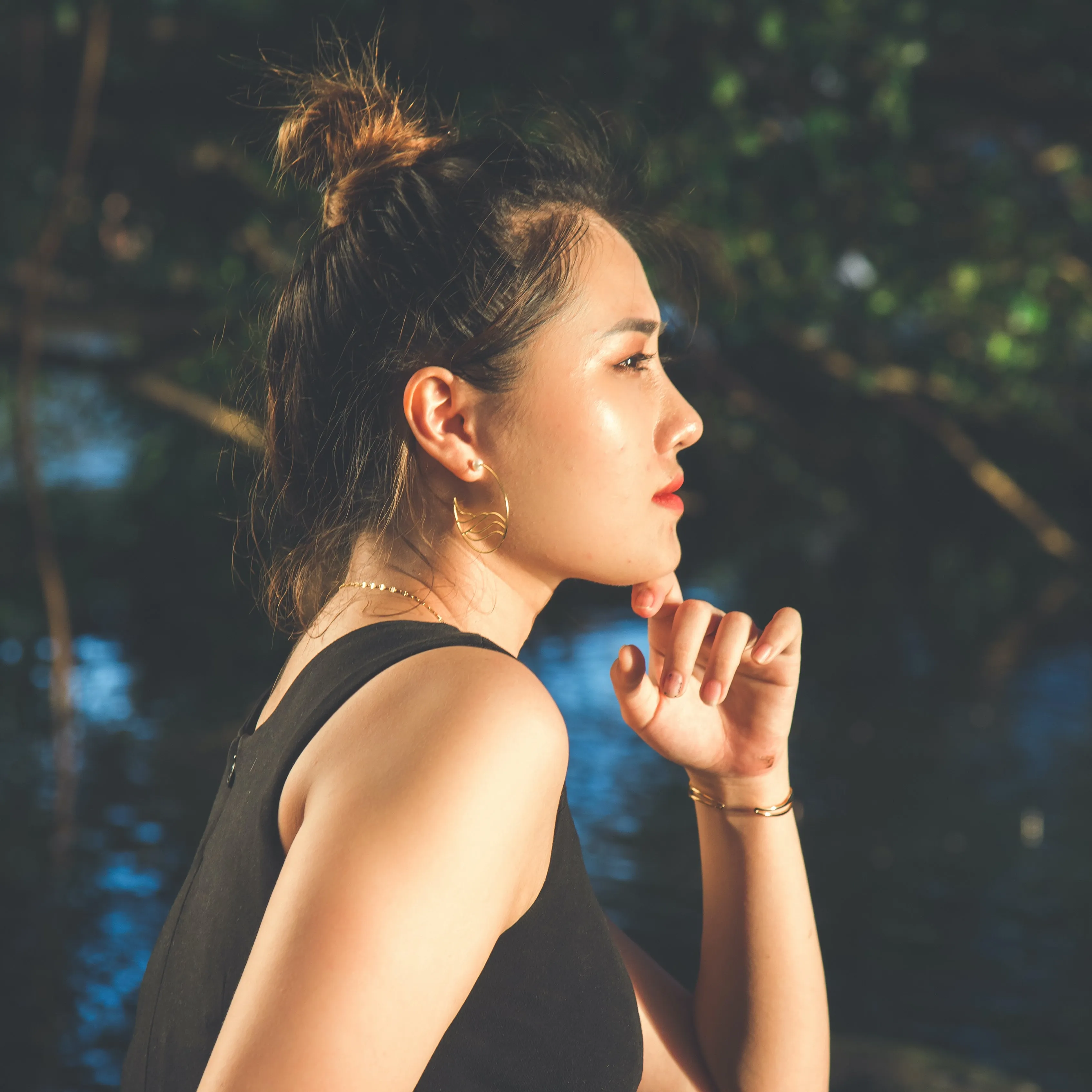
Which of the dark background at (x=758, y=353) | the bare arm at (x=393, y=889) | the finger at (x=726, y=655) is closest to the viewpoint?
the bare arm at (x=393, y=889)

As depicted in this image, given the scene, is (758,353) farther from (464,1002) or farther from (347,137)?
(464,1002)

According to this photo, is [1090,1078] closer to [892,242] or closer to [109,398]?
[892,242]

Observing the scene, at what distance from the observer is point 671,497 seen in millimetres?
1353

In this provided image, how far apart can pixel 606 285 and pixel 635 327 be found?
0.06 metres

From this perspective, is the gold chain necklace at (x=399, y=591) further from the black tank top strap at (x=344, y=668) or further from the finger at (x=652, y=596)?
the finger at (x=652, y=596)

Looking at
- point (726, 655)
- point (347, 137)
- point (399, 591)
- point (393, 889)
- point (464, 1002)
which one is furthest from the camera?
point (347, 137)

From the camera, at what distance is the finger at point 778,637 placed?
142 centimetres

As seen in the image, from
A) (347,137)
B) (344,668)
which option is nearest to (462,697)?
(344,668)

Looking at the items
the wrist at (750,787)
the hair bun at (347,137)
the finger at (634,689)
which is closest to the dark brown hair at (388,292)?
the hair bun at (347,137)

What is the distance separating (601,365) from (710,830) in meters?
0.66

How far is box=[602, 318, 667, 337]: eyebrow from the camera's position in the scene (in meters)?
1.28

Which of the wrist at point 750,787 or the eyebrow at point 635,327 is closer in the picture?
the eyebrow at point 635,327

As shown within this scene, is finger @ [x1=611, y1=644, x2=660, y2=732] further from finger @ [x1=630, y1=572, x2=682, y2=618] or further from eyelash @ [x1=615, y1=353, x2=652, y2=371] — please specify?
eyelash @ [x1=615, y1=353, x2=652, y2=371]

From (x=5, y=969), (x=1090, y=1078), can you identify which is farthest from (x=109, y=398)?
(x=1090, y=1078)
